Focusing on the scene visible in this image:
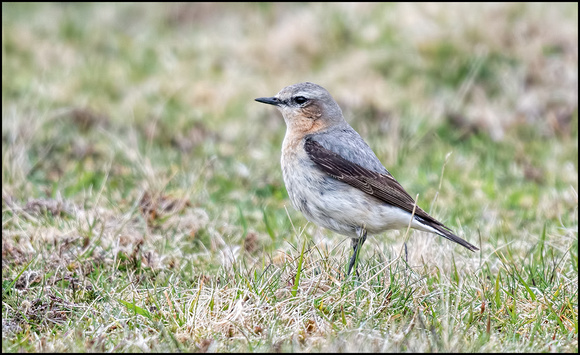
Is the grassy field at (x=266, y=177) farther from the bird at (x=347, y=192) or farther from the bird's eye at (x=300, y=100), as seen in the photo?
the bird's eye at (x=300, y=100)

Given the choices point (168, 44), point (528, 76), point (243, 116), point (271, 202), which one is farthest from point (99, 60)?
point (528, 76)

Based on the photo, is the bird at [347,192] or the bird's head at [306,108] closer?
the bird at [347,192]

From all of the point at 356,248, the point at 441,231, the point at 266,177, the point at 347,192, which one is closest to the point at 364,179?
the point at 347,192

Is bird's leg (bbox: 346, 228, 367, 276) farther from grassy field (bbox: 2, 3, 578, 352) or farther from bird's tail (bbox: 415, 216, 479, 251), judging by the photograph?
bird's tail (bbox: 415, 216, 479, 251)

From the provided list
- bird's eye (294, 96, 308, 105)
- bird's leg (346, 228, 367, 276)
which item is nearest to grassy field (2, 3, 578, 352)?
bird's leg (346, 228, 367, 276)

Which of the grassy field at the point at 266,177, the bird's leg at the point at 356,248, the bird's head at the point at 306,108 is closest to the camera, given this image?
the grassy field at the point at 266,177

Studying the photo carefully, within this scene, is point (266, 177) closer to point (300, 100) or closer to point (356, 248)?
point (300, 100)

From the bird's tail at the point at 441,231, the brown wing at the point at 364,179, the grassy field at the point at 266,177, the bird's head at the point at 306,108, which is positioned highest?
the bird's head at the point at 306,108

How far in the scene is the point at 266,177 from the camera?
28.7 ft

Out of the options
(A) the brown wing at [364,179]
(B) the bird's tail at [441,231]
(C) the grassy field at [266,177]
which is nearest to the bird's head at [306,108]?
(A) the brown wing at [364,179]

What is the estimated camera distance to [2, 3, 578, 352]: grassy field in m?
4.83

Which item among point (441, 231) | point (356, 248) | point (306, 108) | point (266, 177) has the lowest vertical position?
point (266, 177)

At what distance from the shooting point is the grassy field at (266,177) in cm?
483

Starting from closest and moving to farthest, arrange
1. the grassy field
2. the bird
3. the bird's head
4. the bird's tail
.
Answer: the grassy field
the bird's tail
the bird
the bird's head
